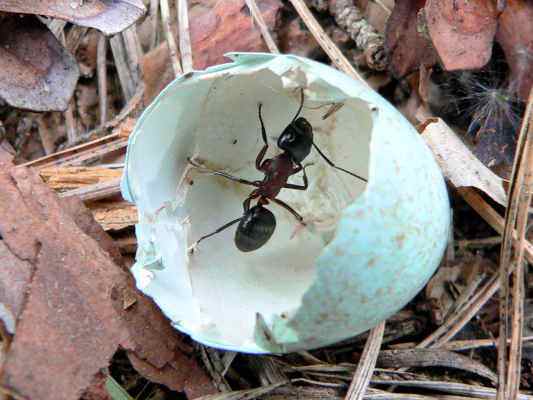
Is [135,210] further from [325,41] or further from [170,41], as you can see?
[325,41]

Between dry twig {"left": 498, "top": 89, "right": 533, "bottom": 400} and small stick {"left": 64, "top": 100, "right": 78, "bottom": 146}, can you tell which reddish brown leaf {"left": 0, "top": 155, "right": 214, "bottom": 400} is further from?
dry twig {"left": 498, "top": 89, "right": 533, "bottom": 400}

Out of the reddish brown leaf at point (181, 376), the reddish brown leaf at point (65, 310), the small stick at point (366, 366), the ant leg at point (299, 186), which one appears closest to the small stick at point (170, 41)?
the ant leg at point (299, 186)

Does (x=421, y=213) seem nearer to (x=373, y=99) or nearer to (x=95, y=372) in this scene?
(x=373, y=99)

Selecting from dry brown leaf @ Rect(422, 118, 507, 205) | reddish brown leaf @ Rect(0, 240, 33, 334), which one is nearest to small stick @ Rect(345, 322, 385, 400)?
dry brown leaf @ Rect(422, 118, 507, 205)

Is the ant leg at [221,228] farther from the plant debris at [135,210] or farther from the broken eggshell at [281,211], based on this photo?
the plant debris at [135,210]

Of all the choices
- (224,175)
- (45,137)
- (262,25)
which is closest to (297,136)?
(224,175)
